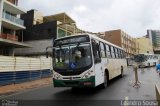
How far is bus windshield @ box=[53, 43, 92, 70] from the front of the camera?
9555 mm

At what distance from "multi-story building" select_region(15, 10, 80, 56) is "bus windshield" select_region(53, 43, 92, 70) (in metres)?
29.2

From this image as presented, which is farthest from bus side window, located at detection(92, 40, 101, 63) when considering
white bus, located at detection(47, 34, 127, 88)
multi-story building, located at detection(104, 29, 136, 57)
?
multi-story building, located at detection(104, 29, 136, 57)

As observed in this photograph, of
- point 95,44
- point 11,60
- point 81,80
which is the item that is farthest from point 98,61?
point 11,60

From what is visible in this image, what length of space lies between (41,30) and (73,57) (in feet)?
108

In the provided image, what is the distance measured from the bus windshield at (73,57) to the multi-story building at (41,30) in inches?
1148

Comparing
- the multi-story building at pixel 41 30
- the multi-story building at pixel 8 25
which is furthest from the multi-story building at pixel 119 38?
the multi-story building at pixel 8 25

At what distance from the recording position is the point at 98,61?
10359 millimetres

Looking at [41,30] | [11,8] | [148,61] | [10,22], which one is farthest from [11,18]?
[148,61]

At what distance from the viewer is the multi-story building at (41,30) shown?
130 ft

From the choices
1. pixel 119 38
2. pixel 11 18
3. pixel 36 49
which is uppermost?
pixel 119 38

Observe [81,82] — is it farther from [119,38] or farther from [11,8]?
[119,38]

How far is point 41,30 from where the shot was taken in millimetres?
41250

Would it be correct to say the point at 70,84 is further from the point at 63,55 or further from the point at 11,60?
the point at 11,60

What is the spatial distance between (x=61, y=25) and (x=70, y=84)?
107ft
